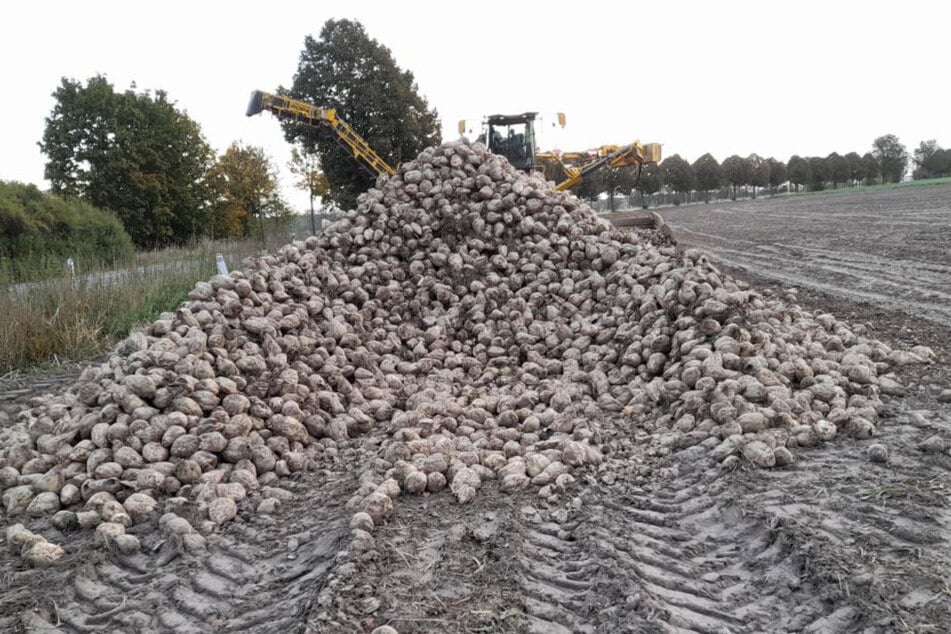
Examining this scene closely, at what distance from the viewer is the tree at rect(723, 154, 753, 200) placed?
66188 mm

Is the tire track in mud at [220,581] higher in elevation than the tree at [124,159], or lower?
lower

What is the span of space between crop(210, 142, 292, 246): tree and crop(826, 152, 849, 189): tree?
59646 millimetres

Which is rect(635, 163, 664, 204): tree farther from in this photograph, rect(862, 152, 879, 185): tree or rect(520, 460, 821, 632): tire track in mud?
rect(520, 460, 821, 632): tire track in mud

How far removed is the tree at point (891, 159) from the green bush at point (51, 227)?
7200 centimetres

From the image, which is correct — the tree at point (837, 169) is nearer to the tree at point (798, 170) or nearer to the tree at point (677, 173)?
the tree at point (798, 170)

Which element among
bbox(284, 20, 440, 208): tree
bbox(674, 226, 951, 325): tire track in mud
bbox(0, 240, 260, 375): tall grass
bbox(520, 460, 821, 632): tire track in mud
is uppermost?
bbox(284, 20, 440, 208): tree

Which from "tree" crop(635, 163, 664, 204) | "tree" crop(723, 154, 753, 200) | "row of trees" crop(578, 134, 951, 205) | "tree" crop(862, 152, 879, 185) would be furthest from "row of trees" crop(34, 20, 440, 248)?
"tree" crop(862, 152, 879, 185)

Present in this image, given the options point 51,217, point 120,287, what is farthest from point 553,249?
point 51,217

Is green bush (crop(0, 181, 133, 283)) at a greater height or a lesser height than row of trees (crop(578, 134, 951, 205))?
lesser

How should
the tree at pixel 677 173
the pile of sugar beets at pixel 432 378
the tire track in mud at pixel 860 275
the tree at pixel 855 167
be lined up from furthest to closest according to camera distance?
the tree at pixel 855 167
the tree at pixel 677 173
the tire track in mud at pixel 860 275
the pile of sugar beets at pixel 432 378

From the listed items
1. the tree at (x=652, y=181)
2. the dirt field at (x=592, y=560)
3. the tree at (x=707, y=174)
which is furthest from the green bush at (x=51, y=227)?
the tree at (x=707, y=174)

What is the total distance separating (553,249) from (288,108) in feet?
40.2

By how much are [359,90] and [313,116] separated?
9.87 m

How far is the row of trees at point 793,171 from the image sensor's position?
63375 millimetres
